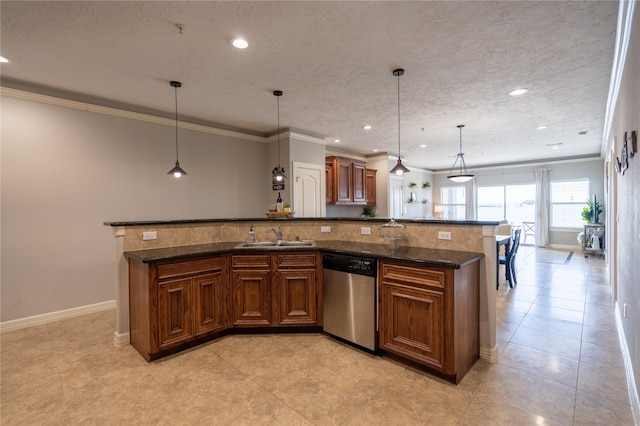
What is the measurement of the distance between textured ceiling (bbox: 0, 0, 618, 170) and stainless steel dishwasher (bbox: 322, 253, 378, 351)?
195cm

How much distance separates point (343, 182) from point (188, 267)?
4.65 metres

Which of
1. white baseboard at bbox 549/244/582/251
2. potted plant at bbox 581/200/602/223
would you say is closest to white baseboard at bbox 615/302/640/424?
potted plant at bbox 581/200/602/223

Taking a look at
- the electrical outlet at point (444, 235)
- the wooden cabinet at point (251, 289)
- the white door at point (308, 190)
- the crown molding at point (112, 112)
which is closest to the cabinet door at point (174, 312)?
the wooden cabinet at point (251, 289)

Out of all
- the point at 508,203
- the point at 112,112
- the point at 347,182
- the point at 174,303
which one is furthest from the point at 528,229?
the point at 112,112

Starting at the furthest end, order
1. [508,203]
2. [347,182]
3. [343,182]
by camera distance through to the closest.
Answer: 1. [508,203]
2. [347,182]
3. [343,182]

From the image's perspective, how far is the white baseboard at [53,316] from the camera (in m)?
3.35

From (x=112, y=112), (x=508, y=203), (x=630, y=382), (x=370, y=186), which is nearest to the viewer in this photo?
(x=630, y=382)

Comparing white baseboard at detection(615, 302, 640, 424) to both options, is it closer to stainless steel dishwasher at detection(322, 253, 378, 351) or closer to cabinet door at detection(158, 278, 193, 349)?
stainless steel dishwasher at detection(322, 253, 378, 351)

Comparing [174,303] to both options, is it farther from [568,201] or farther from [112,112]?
[568,201]

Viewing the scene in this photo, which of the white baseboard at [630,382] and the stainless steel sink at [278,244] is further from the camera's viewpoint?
the stainless steel sink at [278,244]

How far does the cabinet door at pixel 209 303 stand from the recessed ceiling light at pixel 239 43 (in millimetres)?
2131

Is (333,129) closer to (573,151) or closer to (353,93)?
(353,93)

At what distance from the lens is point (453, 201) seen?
11031mm

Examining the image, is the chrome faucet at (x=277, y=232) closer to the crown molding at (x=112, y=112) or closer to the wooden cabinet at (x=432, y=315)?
the wooden cabinet at (x=432, y=315)
